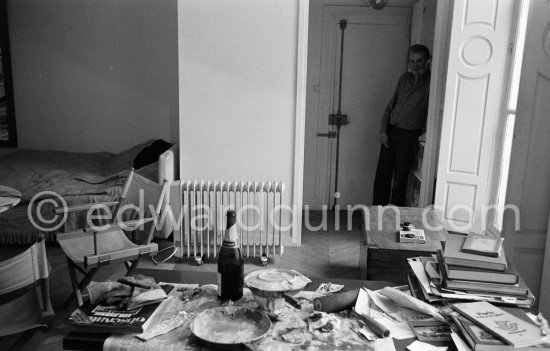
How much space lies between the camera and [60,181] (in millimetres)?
4297

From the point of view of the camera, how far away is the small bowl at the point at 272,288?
1.54 m

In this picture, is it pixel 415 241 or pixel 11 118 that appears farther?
pixel 11 118

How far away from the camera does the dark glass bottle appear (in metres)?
1.61

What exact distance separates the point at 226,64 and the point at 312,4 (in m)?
1.64

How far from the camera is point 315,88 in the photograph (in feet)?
17.2

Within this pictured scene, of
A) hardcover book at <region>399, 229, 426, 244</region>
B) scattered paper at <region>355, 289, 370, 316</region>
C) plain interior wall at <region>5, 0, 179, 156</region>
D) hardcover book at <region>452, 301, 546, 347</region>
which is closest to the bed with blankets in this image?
plain interior wall at <region>5, 0, 179, 156</region>

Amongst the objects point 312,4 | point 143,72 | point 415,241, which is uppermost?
point 312,4

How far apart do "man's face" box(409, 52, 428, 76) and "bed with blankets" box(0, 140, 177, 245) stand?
90.3 inches

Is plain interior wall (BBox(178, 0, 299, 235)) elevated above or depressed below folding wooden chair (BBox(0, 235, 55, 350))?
above

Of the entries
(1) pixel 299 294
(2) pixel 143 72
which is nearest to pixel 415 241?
(1) pixel 299 294

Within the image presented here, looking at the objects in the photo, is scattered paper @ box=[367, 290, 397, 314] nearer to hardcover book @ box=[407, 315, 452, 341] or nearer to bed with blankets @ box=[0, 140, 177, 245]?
hardcover book @ box=[407, 315, 452, 341]

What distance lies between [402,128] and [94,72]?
325cm

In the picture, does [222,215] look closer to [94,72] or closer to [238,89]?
[238,89]

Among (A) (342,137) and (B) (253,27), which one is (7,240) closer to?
(B) (253,27)
